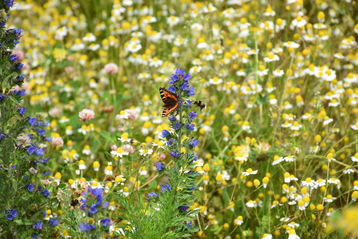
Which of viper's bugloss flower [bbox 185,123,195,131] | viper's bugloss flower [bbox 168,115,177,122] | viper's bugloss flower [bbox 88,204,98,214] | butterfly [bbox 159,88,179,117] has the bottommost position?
viper's bugloss flower [bbox 88,204,98,214]

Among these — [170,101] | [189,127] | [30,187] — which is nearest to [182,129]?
[189,127]

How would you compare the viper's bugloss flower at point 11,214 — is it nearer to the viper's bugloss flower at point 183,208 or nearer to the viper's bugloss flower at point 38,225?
the viper's bugloss flower at point 38,225

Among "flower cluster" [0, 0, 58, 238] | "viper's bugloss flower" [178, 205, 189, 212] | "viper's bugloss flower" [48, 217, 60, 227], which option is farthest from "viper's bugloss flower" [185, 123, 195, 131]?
"viper's bugloss flower" [48, 217, 60, 227]

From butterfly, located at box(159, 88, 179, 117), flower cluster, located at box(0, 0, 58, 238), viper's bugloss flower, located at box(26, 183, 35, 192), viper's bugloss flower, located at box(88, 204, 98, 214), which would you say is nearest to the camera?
viper's bugloss flower, located at box(88, 204, 98, 214)

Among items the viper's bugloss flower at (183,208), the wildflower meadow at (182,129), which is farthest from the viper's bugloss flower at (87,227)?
the viper's bugloss flower at (183,208)

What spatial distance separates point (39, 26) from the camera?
17.4 ft

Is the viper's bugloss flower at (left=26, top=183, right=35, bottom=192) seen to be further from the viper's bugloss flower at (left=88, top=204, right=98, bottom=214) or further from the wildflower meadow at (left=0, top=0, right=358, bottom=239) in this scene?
the viper's bugloss flower at (left=88, top=204, right=98, bottom=214)

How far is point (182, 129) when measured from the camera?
2189mm

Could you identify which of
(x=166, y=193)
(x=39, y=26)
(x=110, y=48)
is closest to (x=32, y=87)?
(x=110, y=48)

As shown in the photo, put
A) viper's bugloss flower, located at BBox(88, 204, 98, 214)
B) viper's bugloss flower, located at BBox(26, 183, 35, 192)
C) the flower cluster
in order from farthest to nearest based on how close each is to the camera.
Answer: viper's bugloss flower, located at BBox(26, 183, 35, 192) → the flower cluster → viper's bugloss flower, located at BBox(88, 204, 98, 214)

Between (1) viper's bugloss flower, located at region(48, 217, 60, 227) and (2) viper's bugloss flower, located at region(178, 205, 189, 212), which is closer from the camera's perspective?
(2) viper's bugloss flower, located at region(178, 205, 189, 212)

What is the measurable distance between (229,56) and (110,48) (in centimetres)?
127

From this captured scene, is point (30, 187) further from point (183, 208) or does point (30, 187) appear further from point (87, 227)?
point (183, 208)

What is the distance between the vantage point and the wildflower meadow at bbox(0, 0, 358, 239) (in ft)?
7.52
